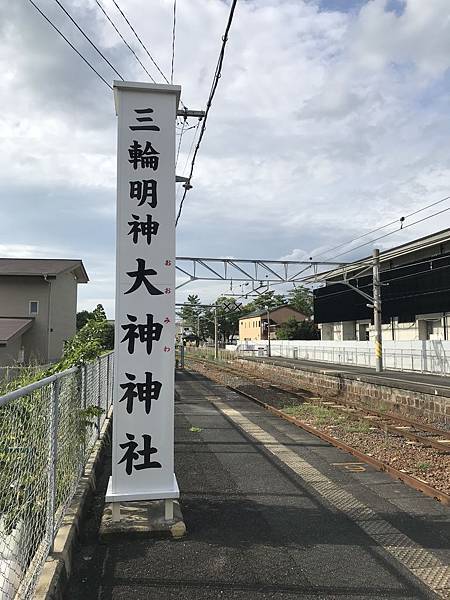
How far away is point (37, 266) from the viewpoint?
1112 inches

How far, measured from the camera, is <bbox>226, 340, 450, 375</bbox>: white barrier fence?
27766 millimetres

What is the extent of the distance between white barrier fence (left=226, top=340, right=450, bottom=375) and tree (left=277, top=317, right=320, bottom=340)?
38.0ft

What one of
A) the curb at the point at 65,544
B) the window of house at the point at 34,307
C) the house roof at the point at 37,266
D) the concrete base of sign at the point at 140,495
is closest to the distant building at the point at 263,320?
the house roof at the point at 37,266

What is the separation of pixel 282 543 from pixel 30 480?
89.4 inches

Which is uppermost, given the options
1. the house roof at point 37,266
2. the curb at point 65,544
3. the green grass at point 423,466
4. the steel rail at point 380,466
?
the house roof at point 37,266

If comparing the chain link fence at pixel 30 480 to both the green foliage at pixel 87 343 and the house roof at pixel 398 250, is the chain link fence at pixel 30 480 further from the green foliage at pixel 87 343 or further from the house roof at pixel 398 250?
the house roof at pixel 398 250

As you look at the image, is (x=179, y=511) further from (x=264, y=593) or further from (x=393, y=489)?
(x=393, y=489)

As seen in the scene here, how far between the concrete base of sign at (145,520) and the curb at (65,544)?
27 centimetres

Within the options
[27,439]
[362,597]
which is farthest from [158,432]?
[362,597]

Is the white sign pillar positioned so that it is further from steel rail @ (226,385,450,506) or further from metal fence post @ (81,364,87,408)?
steel rail @ (226,385,450,506)

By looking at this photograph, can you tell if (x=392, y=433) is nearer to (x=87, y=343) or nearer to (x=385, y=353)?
(x=87, y=343)

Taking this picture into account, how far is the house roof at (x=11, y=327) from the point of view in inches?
900

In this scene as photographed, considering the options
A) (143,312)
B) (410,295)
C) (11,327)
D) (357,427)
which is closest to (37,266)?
(11,327)

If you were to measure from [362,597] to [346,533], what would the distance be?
1247mm
